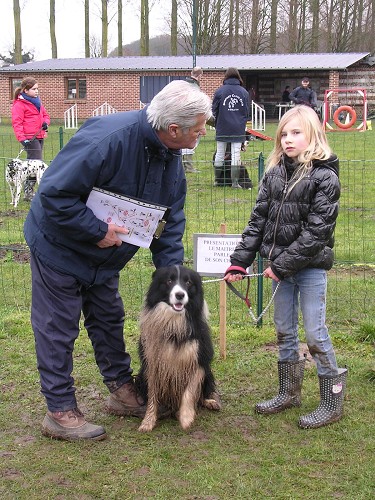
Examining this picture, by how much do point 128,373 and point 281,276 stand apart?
3.86 feet

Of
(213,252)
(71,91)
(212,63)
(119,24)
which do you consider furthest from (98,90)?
(213,252)

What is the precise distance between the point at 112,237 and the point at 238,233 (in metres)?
4.53

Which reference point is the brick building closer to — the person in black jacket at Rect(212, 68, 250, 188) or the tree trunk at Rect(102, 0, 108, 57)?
the tree trunk at Rect(102, 0, 108, 57)

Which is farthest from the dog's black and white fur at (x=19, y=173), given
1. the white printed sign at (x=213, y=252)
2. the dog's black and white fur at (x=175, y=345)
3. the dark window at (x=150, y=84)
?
the dark window at (x=150, y=84)

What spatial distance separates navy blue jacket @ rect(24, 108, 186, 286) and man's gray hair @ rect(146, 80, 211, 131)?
0.10 metres

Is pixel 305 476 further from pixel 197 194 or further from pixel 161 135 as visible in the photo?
pixel 197 194

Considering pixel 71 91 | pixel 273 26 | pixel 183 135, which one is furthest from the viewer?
pixel 273 26

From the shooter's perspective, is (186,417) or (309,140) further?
(186,417)

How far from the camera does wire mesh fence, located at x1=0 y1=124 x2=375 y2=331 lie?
584 centimetres

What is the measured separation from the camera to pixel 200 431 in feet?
12.3

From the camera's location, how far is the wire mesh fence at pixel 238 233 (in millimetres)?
5836

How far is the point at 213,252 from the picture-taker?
477 centimetres

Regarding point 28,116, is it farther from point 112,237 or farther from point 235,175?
point 112,237

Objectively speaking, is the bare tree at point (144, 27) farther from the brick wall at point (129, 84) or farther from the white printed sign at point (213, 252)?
the white printed sign at point (213, 252)
